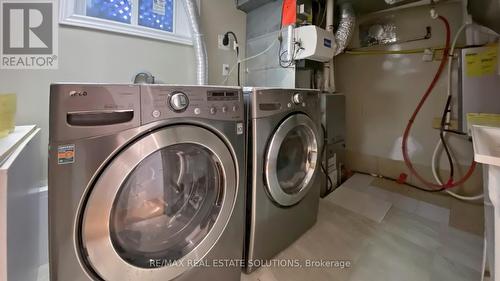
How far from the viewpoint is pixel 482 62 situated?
1.53 metres

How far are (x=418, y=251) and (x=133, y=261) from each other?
4.78 ft

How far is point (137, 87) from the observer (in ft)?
2.20

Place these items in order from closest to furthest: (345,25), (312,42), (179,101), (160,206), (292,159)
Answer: (179,101)
(160,206)
(292,159)
(312,42)
(345,25)

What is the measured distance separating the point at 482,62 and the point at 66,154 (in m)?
2.38

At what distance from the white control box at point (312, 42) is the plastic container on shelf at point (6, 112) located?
64.5 inches

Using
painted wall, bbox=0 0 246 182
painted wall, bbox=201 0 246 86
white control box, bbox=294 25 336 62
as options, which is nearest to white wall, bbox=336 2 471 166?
white control box, bbox=294 25 336 62

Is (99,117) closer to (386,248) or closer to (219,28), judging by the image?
(386,248)

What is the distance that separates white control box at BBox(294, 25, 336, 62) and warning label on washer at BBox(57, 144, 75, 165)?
157 cm

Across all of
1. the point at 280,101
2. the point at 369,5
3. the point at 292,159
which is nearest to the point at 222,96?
the point at 280,101

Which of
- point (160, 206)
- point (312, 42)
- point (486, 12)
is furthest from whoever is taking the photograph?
point (312, 42)

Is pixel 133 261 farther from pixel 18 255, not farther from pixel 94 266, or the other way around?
pixel 18 255

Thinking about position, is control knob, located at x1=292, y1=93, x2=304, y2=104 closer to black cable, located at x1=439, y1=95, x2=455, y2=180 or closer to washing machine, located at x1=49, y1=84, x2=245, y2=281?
washing machine, located at x1=49, y1=84, x2=245, y2=281

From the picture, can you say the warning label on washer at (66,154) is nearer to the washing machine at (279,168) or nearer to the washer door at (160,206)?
the washer door at (160,206)

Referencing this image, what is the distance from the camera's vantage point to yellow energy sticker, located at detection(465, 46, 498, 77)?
1482 millimetres
